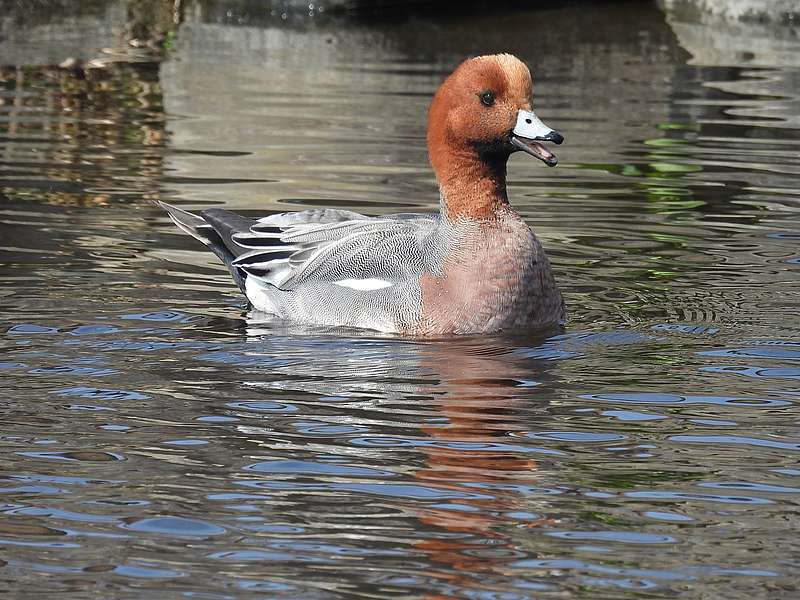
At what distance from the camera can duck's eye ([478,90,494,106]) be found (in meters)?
7.12

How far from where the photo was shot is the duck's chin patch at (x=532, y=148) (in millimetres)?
6945

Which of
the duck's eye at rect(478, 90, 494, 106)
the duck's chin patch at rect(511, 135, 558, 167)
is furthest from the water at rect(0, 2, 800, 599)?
the duck's eye at rect(478, 90, 494, 106)

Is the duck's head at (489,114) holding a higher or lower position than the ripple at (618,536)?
higher

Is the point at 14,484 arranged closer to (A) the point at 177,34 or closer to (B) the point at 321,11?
(A) the point at 177,34

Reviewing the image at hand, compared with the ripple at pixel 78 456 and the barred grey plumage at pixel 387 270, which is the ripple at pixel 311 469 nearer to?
the ripple at pixel 78 456

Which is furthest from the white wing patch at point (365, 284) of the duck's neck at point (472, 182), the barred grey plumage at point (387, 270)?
the duck's neck at point (472, 182)

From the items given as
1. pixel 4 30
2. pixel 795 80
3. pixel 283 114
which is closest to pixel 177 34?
pixel 4 30

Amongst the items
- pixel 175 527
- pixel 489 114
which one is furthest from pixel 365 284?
pixel 175 527

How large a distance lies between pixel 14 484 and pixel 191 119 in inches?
297

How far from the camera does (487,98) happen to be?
712 cm

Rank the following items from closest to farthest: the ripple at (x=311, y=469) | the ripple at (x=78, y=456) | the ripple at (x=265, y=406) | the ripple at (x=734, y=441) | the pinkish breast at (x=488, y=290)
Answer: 1. the ripple at (x=311, y=469)
2. the ripple at (x=78, y=456)
3. the ripple at (x=734, y=441)
4. the ripple at (x=265, y=406)
5. the pinkish breast at (x=488, y=290)

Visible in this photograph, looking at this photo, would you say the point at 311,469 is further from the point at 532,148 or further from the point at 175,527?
the point at 532,148

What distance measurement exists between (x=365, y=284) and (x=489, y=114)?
0.95 meters

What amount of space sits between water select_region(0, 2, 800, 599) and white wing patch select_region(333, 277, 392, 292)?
0.80ft
